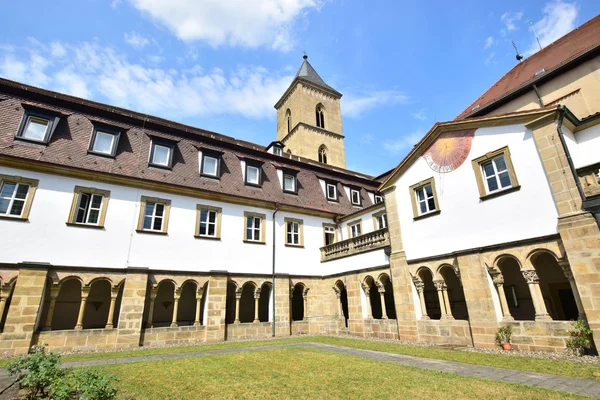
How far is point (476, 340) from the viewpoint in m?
12.0

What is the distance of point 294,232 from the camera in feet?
71.2

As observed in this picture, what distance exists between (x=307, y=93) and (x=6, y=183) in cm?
3579

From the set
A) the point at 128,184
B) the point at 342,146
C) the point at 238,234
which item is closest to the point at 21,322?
the point at 128,184

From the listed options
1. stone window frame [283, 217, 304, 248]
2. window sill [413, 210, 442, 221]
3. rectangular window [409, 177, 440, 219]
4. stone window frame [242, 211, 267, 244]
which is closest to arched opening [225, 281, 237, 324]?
stone window frame [242, 211, 267, 244]

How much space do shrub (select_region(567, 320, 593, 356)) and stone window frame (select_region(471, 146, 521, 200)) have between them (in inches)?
191

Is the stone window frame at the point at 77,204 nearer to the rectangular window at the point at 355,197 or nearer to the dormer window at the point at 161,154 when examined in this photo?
the dormer window at the point at 161,154

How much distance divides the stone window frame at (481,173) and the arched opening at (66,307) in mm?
19967

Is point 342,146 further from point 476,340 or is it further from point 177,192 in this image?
point 476,340

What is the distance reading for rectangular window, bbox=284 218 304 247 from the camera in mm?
21281

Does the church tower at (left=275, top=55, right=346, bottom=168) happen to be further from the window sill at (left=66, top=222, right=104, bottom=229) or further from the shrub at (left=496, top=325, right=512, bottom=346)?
the shrub at (left=496, top=325, right=512, bottom=346)

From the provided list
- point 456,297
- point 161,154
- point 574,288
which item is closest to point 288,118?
point 161,154

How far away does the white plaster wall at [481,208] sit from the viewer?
11.2 meters

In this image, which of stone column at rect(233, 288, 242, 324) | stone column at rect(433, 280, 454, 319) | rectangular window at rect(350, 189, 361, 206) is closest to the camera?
stone column at rect(433, 280, 454, 319)

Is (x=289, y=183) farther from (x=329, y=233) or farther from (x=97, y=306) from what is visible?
(x=97, y=306)
